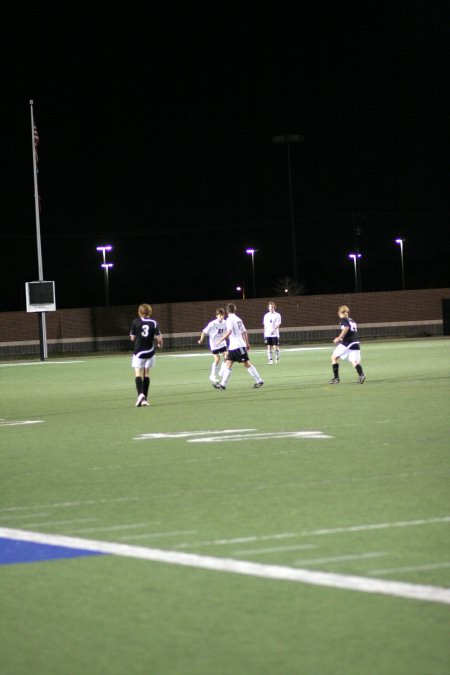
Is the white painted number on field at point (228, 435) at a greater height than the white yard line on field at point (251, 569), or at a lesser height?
lesser

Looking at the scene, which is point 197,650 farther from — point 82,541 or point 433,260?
point 433,260

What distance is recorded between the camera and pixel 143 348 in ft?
71.8

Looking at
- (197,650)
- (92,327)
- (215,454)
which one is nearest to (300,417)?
(215,454)

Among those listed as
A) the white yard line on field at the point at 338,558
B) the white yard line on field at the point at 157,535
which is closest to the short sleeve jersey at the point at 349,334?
the white yard line on field at the point at 157,535

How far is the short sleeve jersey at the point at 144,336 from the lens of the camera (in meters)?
21.8

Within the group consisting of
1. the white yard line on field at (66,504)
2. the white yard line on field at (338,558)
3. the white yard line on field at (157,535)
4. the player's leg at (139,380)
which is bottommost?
the white yard line on field at (66,504)

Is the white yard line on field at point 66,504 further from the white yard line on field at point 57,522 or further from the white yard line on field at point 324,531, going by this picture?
the white yard line on field at point 324,531

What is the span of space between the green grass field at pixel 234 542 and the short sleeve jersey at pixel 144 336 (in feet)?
9.70

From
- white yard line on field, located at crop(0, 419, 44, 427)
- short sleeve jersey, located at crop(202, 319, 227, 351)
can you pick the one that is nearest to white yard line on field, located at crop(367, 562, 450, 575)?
white yard line on field, located at crop(0, 419, 44, 427)

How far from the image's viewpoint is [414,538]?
26.4 ft

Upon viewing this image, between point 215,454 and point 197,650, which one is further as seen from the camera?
point 215,454

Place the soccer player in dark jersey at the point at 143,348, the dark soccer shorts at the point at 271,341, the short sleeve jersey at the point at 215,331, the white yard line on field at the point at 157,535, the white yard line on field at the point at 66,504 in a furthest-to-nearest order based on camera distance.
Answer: the dark soccer shorts at the point at 271,341
the short sleeve jersey at the point at 215,331
the soccer player in dark jersey at the point at 143,348
the white yard line on field at the point at 66,504
the white yard line on field at the point at 157,535

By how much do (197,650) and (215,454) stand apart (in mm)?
8231

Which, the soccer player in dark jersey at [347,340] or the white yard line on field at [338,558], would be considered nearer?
the white yard line on field at [338,558]
